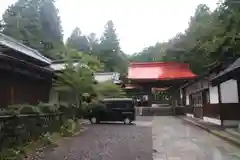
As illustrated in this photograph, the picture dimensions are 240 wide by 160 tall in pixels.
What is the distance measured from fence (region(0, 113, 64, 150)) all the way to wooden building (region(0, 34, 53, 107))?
158 cm

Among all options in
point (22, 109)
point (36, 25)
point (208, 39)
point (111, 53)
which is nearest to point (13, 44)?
point (22, 109)

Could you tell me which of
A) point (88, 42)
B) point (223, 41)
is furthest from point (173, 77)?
point (88, 42)

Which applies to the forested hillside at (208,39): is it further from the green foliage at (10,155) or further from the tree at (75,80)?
the green foliage at (10,155)

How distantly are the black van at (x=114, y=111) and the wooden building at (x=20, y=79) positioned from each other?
7.54 m

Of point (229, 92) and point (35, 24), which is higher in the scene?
point (35, 24)

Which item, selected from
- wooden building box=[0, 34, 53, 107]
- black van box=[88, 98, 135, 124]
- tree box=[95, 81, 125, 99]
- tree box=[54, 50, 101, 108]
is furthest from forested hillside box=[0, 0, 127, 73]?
wooden building box=[0, 34, 53, 107]

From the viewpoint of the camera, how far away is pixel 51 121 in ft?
47.2

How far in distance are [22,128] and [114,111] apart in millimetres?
15220

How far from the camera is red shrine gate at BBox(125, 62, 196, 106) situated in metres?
37.9

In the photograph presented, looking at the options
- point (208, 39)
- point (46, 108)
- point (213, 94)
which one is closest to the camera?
point (46, 108)

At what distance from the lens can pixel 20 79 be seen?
14242mm

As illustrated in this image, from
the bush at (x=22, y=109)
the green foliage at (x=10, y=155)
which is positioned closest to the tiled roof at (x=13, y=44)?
the bush at (x=22, y=109)

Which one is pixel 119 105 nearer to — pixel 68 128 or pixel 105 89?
pixel 105 89

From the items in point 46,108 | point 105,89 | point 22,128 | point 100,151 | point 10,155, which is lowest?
point 100,151
